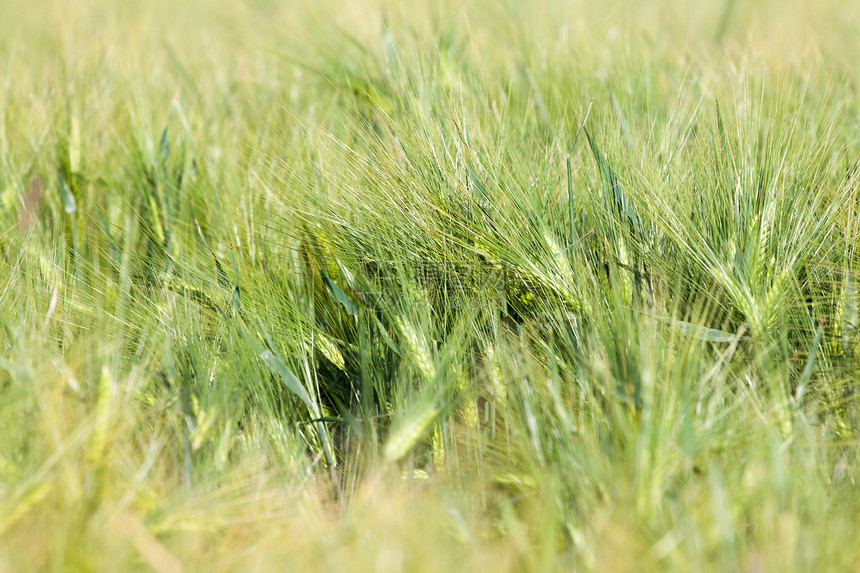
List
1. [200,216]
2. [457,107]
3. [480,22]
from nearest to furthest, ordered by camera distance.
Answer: [457,107], [200,216], [480,22]

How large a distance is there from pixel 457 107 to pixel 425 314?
0.38m

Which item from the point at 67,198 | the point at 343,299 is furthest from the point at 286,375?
the point at 67,198

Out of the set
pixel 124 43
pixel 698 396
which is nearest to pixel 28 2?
pixel 124 43

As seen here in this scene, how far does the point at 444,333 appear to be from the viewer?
1054mm

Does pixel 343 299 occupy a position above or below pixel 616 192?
below

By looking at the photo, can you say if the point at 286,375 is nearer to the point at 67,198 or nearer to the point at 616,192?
the point at 616,192

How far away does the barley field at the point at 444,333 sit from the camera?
794mm

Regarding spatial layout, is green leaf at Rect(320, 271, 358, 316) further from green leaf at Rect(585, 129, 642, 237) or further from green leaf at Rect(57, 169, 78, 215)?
green leaf at Rect(57, 169, 78, 215)

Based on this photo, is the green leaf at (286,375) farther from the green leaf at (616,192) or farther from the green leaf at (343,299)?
the green leaf at (616,192)

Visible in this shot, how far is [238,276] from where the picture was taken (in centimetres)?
109

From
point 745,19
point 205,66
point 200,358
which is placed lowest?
point 200,358

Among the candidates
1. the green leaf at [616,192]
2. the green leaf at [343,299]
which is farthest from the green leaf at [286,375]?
the green leaf at [616,192]

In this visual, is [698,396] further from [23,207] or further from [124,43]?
[124,43]

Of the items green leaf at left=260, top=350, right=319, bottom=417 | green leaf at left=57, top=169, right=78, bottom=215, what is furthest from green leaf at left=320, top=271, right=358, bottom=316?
green leaf at left=57, top=169, right=78, bottom=215
